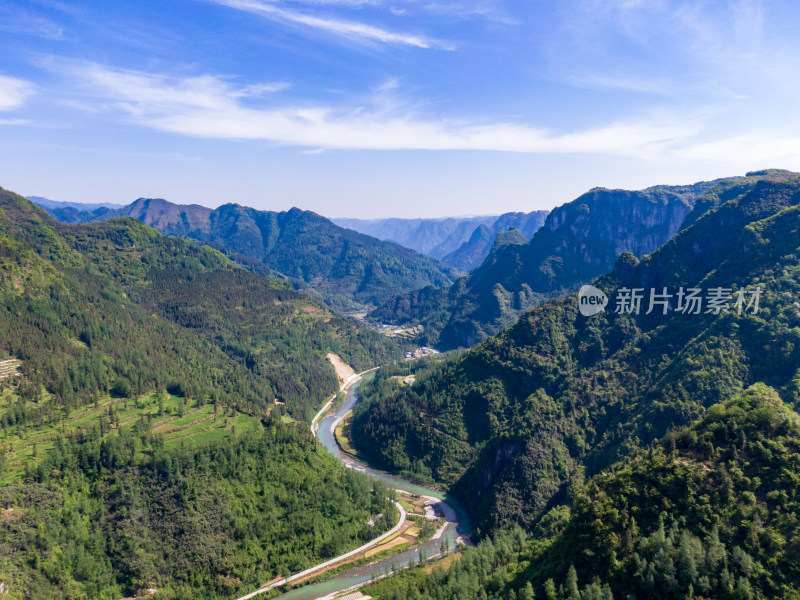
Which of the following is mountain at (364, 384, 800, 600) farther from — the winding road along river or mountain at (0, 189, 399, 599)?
mountain at (0, 189, 399, 599)

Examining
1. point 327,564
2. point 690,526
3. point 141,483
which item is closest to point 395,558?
point 327,564

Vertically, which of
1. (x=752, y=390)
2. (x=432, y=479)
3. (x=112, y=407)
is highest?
(x=752, y=390)

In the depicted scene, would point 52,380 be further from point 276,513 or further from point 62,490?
point 276,513

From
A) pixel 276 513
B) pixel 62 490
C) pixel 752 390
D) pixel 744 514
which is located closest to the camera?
pixel 744 514

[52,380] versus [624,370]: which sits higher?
[624,370]

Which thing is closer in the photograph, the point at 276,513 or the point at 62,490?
the point at 62,490

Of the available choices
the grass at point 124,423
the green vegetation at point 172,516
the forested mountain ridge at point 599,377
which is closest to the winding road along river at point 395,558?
the forested mountain ridge at point 599,377

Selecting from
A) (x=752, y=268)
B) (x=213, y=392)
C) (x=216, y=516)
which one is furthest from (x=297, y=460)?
(x=752, y=268)
